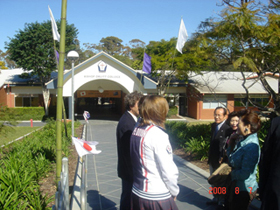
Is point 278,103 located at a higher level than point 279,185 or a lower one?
higher

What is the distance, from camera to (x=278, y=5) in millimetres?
8445

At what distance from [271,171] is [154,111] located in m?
1.11

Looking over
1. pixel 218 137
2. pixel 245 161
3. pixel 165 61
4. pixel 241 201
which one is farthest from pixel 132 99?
pixel 165 61

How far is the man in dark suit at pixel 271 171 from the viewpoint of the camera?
6.64ft

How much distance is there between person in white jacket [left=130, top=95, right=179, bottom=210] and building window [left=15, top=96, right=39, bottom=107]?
26.9 meters

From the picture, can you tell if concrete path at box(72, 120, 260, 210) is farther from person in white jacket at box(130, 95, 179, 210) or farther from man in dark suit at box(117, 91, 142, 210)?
person in white jacket at box(130, 95, 179, 210)

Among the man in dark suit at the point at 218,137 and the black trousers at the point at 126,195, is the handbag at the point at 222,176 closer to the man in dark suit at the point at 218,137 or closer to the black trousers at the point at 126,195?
the man in dark suit at the point at 218,137

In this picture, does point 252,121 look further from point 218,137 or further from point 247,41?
point 247,41

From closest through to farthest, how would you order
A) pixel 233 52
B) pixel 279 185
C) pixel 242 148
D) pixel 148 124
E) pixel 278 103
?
pixel 279 185, pixel 148 124, pixel 242 148, pixel 278 103, pixel 233 52

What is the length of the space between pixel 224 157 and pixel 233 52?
231 inches

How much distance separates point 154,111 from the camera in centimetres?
252

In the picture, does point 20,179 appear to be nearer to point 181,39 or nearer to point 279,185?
point 279,185

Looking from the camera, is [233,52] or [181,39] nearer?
[233,52]

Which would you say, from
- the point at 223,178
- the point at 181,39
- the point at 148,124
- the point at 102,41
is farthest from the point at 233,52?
the point at 102,41
